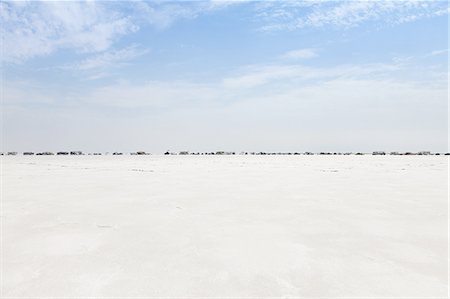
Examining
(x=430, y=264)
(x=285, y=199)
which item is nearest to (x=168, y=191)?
(x=285, y=199)

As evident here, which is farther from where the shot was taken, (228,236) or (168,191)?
(168,191)

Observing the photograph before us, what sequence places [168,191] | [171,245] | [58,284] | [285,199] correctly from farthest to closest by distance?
1. [168,191]
2. [285,199]
3. [171,245]
4. [58,284]

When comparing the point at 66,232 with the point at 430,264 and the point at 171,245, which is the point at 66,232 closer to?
the point at 171,245

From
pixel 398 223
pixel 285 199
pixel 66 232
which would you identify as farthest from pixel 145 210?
pixel 398 223

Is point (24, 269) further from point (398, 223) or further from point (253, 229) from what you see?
point (398, 223)

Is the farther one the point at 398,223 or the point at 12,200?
the point at 12,200

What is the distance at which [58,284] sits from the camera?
3197 millimetres

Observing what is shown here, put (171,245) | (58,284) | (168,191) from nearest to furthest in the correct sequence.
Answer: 1. (58,284)
2. (171,245)
3. (168,191)

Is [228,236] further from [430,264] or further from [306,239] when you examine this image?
[430,264]

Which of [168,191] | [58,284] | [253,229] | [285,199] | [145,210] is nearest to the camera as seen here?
[58,284]

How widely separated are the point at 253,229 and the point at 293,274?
1745 millimetres

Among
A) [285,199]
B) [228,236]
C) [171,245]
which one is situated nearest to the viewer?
[171,245]

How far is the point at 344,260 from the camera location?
3.78 m

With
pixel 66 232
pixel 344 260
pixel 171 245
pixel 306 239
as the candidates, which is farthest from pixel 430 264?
pixel 66 232
